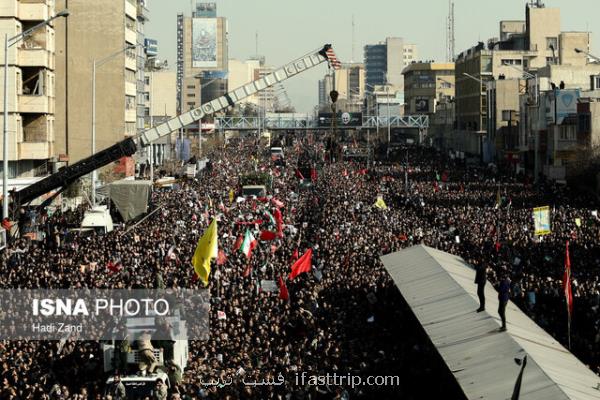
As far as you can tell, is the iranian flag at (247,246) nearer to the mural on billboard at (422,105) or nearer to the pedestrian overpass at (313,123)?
the pedestrian overpass at (313,123)

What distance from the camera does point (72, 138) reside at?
73.7 metres

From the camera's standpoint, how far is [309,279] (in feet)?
109

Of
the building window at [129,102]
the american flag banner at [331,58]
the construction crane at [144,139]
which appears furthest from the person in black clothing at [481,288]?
the building window at [129,102]

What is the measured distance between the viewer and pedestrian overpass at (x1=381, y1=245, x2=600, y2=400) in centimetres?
1812

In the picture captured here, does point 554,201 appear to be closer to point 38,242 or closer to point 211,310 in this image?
point 38,242

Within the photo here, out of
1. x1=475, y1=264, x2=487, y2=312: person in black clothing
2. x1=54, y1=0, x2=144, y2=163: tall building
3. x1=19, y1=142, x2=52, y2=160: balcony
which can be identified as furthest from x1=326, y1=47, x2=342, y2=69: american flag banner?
x1=475, y1=264, x2=487, y2=312: person in black clothing

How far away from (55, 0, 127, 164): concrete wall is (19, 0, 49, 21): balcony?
1651cm

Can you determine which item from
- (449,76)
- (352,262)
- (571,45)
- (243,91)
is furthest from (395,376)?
(449,76)

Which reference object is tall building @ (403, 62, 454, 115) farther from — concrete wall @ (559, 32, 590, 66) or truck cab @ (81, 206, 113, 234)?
truck cab @ (81, 206, 113, 234)

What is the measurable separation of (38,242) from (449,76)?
491 feet

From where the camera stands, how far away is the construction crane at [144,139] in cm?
4469

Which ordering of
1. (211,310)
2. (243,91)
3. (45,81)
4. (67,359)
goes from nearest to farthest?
(67,359) → (211,310) → (243,91) → (45,81)

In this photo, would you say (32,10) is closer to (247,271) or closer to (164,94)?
(247,271)

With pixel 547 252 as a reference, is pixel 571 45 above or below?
above
